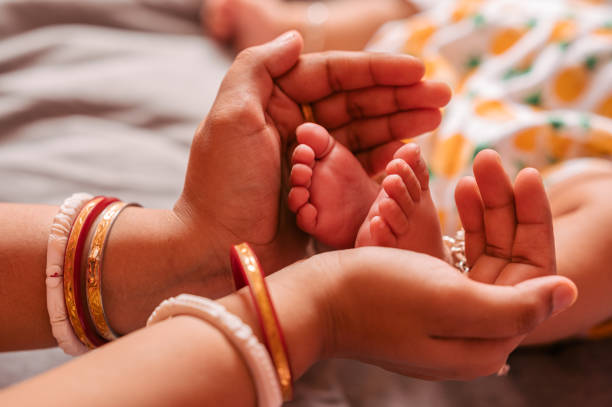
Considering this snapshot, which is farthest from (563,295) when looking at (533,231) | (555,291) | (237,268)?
(237,268)

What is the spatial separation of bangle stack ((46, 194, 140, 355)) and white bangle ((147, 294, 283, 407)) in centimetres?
22

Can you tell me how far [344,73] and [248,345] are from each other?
439 mm

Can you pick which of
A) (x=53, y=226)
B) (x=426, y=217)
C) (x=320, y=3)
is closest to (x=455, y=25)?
(x=320, y=3)

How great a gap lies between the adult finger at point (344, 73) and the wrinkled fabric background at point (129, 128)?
0.33 m

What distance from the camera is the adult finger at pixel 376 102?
0.77 m

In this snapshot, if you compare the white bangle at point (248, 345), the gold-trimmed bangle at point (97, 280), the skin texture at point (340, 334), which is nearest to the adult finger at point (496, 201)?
the skin texture at point (340, 334)

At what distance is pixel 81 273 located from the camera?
68cm

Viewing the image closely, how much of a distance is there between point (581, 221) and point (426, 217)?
26 centimetres

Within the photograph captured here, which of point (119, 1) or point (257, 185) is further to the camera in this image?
point (119, 1)

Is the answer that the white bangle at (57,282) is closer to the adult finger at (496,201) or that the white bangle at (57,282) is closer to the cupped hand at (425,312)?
the cupped hand at (425,312)

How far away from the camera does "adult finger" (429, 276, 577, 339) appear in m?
0.52

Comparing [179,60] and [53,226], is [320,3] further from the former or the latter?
[53,226]

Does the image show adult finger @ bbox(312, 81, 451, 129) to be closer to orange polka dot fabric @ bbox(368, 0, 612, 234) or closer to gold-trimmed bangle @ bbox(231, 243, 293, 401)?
orange polka dot fabric @ bbox(368, 0, 612, 234)

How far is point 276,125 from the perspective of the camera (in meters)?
0.79
